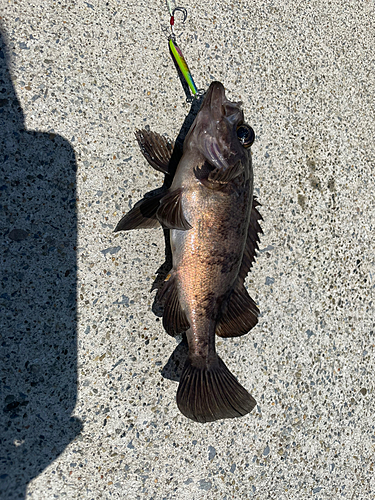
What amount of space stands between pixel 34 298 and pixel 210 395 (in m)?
0.96

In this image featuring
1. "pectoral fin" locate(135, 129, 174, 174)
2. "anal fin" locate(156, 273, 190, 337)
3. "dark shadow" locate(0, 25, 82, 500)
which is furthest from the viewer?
"pectoral fin" locate(135, 129, 174, 174)

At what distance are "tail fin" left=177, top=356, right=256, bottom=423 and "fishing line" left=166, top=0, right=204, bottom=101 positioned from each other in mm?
1494

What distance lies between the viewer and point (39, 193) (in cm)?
193

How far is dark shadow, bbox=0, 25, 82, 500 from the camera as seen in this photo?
1.84 m

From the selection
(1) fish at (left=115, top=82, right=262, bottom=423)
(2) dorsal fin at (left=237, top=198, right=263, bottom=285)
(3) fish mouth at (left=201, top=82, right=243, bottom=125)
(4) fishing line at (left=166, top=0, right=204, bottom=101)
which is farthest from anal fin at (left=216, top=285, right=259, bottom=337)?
(4) fishing line at (left=166, top=0, right=204, bottom=101)

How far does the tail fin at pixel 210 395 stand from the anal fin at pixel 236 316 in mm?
163

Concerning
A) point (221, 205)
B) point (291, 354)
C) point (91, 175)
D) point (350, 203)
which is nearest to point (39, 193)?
point (91, 175)

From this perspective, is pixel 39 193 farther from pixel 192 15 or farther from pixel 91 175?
pixel 192 15

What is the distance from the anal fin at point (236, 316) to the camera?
6.59 ft

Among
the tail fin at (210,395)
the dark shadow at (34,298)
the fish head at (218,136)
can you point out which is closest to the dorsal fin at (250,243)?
the fish head at (218,136)

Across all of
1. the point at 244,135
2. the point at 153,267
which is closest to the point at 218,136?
the point at 244,135

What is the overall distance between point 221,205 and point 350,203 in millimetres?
1456

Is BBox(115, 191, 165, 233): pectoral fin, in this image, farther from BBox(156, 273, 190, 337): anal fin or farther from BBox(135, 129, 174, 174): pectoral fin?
BBox(156, 273, 190, 337): anal fin

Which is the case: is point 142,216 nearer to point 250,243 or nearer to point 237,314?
point 250,243
